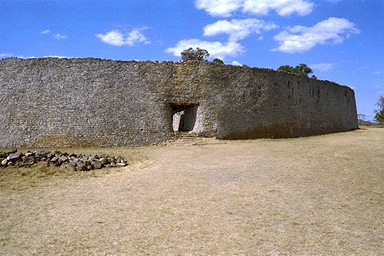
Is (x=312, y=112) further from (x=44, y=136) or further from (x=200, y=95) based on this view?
(x=44, y=136)

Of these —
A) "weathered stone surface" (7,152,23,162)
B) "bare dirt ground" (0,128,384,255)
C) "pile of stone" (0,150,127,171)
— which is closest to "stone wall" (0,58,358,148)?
"pile of stone" (0,150,127,171)

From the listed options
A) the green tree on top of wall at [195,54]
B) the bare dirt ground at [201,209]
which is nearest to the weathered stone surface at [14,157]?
the bare dirt ground at [201,209]

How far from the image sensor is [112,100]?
45.3ft

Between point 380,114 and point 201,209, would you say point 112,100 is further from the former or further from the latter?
point 380,114

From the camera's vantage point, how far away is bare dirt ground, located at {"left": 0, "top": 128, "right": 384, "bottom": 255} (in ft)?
12.9

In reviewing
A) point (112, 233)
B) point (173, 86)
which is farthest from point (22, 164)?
point (173, 86)

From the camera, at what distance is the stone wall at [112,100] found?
13573mm

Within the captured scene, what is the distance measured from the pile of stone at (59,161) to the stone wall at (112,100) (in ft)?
13.0

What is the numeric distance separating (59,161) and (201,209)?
5926mm

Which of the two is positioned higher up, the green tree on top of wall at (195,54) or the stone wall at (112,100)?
the green tree on top of wall at (195,54)

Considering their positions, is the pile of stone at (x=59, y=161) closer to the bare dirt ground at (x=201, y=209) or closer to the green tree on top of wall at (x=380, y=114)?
the bare dirt ground at (x=201, y=209)

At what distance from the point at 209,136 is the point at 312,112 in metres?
8.57

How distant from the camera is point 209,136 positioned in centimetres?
1460

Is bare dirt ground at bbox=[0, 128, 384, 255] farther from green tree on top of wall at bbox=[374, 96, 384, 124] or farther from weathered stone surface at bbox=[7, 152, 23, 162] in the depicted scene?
green tree on top of wall at bbox=[374, 96, 384, 124]
